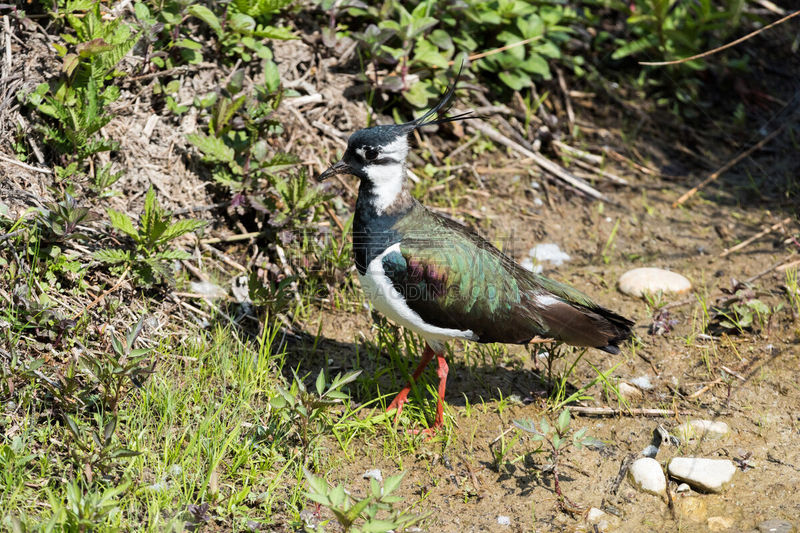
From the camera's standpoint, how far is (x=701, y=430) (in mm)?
4383

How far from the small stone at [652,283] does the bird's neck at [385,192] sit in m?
1.97

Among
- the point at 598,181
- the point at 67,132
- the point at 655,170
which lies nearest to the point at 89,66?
the point at 67,132

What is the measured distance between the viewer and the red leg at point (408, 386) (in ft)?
14.7

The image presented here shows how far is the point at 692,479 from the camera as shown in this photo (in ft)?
13.2

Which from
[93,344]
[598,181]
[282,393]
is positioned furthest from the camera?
[598,181]

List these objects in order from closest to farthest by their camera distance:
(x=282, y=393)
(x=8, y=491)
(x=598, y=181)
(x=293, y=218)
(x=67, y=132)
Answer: (x=8, y=491) → (x=282, y=393) → (x=67, y=132) → (x=293, y=218) → (x=598, y=181)

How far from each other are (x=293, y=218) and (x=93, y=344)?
154 cm

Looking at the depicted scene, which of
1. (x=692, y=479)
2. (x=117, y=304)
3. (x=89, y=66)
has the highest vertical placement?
(x=89, y=66)

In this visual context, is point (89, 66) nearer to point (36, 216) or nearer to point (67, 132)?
point (67, 132)

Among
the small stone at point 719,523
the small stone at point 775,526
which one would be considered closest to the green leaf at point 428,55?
the small stone at point 719,523

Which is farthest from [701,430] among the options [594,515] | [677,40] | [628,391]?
[677,40]

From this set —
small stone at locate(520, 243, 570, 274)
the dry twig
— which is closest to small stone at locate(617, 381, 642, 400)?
small stone at locate(520, 243, 570, 274)

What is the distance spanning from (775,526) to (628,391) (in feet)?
3.81

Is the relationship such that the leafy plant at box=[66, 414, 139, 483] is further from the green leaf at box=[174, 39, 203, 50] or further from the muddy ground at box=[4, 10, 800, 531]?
the green leaf at box=[174, 39, 203, 50]
